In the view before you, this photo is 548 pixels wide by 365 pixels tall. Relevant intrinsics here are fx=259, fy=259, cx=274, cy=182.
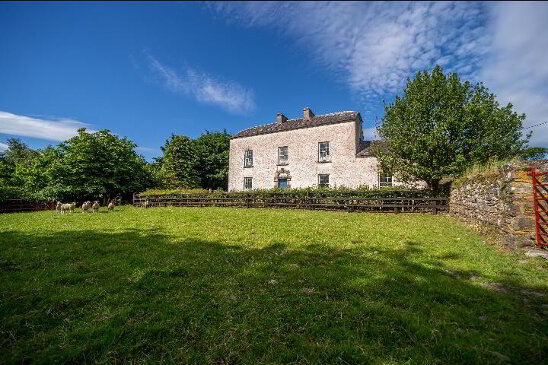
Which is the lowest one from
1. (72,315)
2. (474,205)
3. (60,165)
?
(72,315)

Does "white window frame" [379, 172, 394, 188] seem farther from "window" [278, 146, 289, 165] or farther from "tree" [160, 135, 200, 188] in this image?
"tree" [160, 135, 200, 188]

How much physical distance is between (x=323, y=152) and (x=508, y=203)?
21348 millimetres

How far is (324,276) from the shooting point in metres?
5.09

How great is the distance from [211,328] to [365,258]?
4.18 m

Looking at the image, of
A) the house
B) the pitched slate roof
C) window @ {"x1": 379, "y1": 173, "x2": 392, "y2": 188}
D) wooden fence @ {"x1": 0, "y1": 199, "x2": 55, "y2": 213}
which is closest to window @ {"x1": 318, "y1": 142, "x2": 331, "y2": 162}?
the house

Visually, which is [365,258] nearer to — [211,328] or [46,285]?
[211,328]

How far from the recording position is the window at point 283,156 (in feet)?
100

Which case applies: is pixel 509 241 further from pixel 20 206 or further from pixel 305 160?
pixel 20 206

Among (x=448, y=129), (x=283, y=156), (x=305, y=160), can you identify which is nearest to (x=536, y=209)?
(x=448, y=129)

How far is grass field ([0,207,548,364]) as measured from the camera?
2916mm

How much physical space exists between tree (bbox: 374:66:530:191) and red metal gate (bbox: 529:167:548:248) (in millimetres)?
10711

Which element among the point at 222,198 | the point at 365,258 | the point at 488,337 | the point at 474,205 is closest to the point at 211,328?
the point at 488,337

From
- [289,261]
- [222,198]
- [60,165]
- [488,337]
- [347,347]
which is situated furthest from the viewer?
[60,165]

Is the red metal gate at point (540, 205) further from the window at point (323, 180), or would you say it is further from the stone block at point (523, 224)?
the window at point (323, 180)
